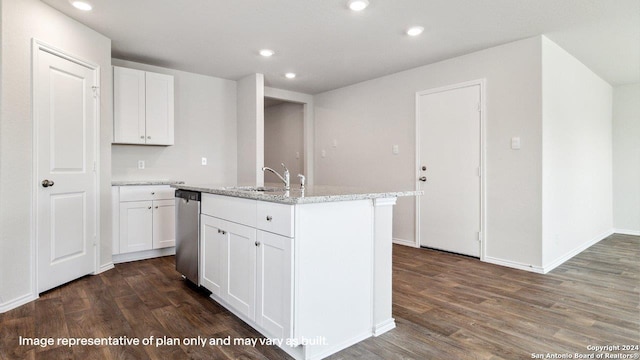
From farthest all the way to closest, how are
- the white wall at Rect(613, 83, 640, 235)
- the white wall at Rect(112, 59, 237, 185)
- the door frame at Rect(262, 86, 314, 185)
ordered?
the door frame at Rect(262, 86, 314, 185) → the white wall at Rect(613, 83, 640, 235) → the white wall at Rect(112, 59, 237, 185)

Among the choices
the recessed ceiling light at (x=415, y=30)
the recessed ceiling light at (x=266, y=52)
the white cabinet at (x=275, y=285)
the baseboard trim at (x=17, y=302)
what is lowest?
the baseboard trim at (x=17, y=302)

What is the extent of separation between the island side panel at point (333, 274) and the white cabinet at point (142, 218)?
9.11 ft

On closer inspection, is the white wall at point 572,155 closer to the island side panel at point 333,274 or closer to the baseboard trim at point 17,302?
the island side panel at point 333,274

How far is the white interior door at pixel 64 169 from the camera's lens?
278 cm

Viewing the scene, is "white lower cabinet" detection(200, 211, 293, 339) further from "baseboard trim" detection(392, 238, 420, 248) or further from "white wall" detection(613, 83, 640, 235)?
"white wall" detection(613, 83, 640, 235)

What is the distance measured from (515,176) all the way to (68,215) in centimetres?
427

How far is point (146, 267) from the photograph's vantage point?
360 cm

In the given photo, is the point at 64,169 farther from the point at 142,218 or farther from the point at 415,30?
the point at 415,30

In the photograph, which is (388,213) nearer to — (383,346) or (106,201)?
(383,346)

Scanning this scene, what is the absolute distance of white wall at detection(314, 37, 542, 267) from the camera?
3.45m

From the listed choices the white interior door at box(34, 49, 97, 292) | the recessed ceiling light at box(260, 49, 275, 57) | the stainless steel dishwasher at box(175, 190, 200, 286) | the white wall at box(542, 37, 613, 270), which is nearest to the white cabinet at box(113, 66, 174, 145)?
the white interior door at box(34, 49, 97, 292)

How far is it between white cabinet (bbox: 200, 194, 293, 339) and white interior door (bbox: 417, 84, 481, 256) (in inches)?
110

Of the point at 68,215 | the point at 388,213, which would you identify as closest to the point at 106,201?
the point at 68,215

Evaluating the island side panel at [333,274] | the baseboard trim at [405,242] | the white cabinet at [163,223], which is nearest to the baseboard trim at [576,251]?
the baseboard trim at [405,242]
